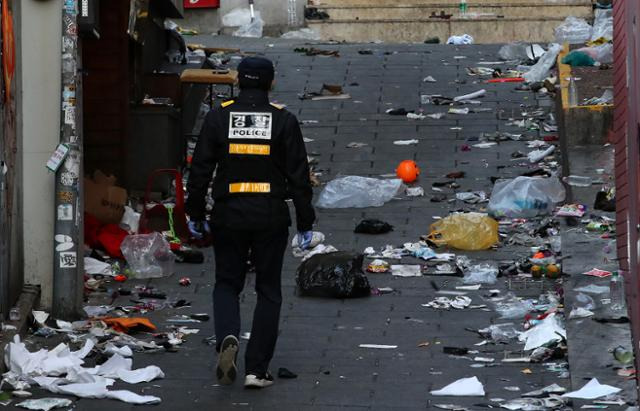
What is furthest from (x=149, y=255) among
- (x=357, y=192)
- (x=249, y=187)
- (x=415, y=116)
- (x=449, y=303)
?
(x=415, y=116)

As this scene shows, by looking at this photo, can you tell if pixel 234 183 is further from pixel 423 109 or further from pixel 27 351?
pixel 423 109

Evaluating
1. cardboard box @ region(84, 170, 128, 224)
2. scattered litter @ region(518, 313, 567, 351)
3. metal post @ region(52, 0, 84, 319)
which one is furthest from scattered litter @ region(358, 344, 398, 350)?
cardboard box @ region(84, 170, 128, 224)

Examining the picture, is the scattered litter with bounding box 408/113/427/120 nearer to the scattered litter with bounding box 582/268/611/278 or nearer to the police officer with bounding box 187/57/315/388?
the scattered litter with bounding box 582/268/611/278

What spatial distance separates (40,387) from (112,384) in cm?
39

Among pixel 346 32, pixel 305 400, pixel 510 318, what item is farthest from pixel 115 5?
pixel 346 32

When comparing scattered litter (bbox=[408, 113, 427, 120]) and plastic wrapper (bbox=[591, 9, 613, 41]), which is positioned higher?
plastic wrapper (bbox=[591, 9, 613, 41])

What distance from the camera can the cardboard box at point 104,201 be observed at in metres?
11.9

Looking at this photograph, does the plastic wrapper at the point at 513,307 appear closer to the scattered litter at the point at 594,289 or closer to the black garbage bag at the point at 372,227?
the scattered litter at the point at 594,289

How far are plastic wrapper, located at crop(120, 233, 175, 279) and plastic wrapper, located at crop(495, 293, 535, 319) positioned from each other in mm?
2642

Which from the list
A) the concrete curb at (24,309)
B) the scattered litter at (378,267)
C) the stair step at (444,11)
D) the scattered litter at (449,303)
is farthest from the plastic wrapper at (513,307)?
the stair step at (444,11)

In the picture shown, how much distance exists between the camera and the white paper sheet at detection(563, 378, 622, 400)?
7531 millimetres

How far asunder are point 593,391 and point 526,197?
523 cm

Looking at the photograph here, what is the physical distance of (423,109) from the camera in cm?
1700

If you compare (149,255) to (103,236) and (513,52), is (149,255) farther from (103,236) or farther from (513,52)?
(513,52)
